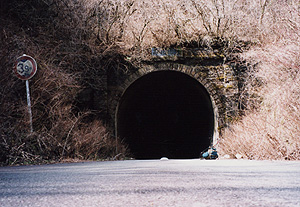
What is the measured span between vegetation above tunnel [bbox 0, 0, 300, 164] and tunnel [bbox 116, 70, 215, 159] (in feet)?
4.96

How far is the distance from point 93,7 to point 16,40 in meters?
4.43

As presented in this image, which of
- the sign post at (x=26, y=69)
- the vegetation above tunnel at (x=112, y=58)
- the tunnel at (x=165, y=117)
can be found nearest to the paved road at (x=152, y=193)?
the vegetation above tunnel at (x=112, y=58)

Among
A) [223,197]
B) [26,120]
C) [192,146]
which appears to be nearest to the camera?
[223,197]

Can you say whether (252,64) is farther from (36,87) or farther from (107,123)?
(36,87)

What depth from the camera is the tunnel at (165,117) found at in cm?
1431

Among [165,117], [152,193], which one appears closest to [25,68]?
[152,193]

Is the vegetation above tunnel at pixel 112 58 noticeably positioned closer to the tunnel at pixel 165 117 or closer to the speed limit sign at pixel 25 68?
the speed limit sign at pixel 25 68

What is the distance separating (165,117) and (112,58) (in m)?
6.16

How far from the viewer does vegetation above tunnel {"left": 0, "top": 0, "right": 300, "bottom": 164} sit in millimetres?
7820

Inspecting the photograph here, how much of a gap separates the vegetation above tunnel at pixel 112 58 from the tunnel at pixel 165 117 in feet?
4.96

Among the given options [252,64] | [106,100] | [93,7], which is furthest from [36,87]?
[252,64]

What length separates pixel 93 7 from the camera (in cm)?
1355

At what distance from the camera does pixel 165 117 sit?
18281mm

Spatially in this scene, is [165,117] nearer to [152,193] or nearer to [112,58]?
[112,58]
